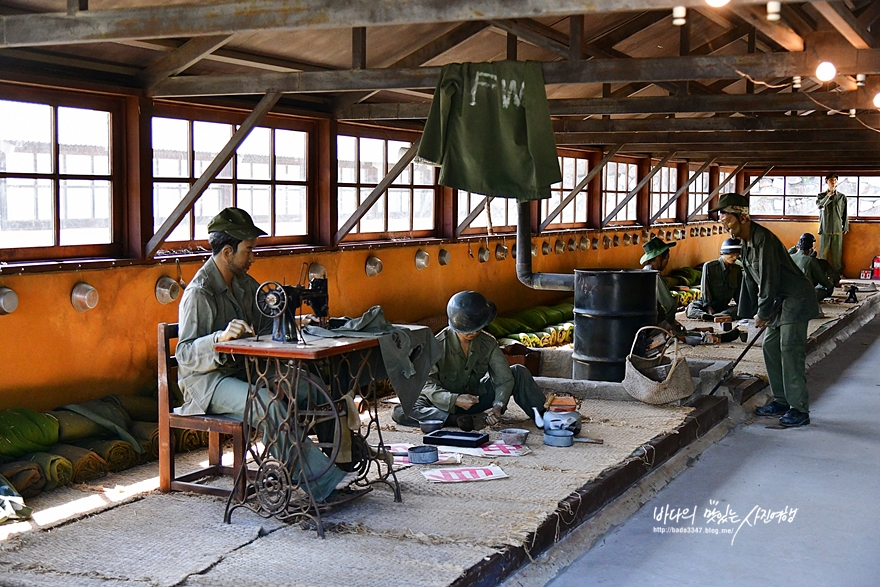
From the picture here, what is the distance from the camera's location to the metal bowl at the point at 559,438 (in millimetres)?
5898

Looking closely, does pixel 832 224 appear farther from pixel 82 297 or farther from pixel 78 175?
pixel 82 297

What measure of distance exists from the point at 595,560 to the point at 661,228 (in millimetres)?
13452

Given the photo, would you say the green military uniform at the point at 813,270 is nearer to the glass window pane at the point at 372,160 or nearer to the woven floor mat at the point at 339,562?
the glass window pane at the point at 372,160

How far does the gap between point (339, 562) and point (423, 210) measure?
6964 millimetres

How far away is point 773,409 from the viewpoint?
7.71 m

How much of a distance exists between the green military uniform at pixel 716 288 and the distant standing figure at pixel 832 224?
8.49 metres

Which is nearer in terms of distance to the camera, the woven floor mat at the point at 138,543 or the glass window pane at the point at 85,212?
the woven floor mat at the point at 138,543

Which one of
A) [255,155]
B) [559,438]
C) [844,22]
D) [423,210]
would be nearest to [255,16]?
[559,438]

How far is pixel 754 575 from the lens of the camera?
4414mm

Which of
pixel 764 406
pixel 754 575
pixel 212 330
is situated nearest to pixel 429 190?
pixel 764 406

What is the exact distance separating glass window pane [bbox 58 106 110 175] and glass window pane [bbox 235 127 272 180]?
1360mm

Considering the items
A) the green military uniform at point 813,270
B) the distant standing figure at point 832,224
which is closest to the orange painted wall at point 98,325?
the green military uniform at point 813,270

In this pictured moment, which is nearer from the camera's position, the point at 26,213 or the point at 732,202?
the point at 26,213

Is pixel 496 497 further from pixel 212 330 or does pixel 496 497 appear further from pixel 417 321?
pixel 417 321
